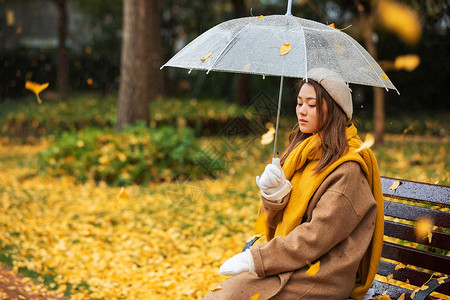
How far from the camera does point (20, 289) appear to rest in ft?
14.1

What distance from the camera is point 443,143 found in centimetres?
1277

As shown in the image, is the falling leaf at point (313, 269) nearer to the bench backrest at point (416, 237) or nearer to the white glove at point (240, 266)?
the white glove at point (240, 266)

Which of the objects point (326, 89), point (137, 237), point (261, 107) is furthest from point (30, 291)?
point (261, 107)

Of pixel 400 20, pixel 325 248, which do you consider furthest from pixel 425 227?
pixel 400 20

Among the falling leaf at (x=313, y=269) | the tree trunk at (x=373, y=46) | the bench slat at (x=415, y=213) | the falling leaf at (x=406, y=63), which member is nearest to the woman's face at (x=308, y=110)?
the falling leaf at (x=313, y=269)

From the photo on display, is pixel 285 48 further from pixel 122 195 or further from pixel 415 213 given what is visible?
pixel 122 195

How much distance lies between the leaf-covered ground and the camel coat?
1304mm

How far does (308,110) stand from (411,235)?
914 millimetres

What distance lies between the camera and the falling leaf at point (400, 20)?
12231mm

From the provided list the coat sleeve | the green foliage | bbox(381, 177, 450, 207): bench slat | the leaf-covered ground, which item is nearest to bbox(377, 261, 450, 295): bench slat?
bbox(381, 177, 450, 207): bench slat

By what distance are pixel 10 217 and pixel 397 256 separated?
5.13m

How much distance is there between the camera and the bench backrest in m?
2.70

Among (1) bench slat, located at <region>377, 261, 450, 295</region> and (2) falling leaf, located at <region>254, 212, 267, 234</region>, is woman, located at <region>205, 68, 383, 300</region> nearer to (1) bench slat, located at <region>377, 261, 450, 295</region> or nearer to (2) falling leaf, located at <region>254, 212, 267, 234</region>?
(2) falling leaf, located at <region>254, 212, 267, 234</region>

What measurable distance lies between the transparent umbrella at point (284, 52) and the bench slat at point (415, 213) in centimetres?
66
